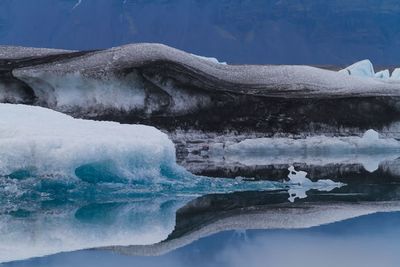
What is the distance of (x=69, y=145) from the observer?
6441mm

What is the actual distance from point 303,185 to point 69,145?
2898 millimetres

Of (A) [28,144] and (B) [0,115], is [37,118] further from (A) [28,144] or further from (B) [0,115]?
(A) [28,144]

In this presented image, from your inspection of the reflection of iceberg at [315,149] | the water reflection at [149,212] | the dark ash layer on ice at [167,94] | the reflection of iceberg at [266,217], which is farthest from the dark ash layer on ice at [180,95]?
the reflection of iceberg at [266,217]

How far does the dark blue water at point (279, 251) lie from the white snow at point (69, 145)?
181 centimetres

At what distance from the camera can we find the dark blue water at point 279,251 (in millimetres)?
4301

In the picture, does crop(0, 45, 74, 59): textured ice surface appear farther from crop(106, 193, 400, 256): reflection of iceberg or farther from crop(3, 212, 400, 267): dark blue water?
crop(3, 212, 400, 267): dark blue water

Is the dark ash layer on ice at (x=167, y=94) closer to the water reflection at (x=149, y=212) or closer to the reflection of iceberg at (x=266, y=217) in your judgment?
the water reflection at (x=149, y=212)

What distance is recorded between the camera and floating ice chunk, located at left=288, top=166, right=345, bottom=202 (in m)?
7.51

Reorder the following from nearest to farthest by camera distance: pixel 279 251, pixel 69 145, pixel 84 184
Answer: pixel 279 251
pixel 69 145
pixel 84 184

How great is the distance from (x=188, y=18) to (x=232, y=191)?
7014cm

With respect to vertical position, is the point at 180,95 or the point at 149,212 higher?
the point at 180,95

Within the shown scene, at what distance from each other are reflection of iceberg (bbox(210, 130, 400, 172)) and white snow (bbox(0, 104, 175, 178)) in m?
4.78

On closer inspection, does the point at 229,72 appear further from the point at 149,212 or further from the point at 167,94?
the point at 149,212

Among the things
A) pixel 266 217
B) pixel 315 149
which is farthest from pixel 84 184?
pixel 315 149
